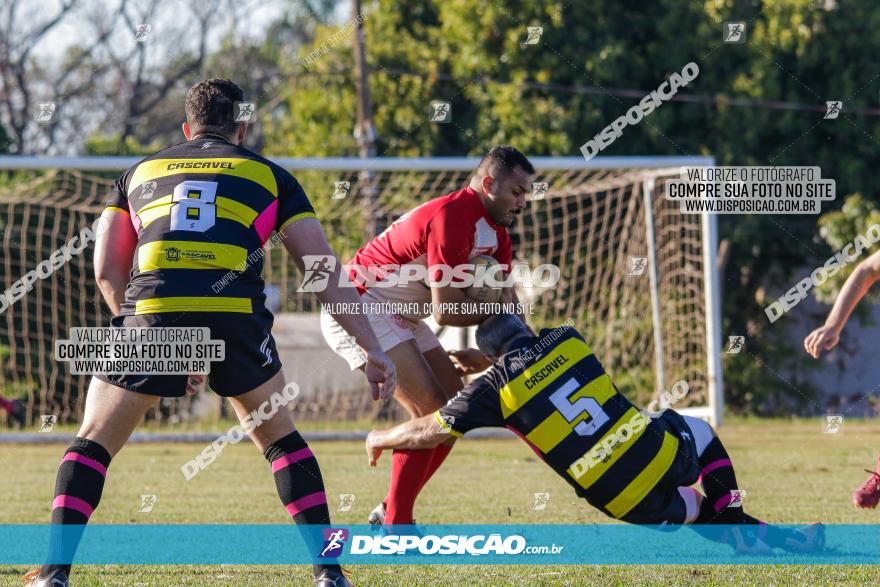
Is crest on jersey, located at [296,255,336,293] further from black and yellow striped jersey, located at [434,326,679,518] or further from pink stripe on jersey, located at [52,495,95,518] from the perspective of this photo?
pink stripe on jersey, located at [52,495,95,518]

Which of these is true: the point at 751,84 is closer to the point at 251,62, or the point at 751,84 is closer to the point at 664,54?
the point at 664,54

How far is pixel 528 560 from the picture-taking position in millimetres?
5027

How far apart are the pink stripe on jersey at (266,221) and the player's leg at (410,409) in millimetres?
1462

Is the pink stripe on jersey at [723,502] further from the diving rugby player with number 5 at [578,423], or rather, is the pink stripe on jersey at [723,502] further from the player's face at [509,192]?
the player's face at [509,192]

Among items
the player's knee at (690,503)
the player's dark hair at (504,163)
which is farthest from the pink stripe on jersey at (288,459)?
the player's dark hair at (504,163)

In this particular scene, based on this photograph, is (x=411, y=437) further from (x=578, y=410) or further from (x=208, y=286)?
(x=208, y=286)

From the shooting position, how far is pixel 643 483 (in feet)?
15.0

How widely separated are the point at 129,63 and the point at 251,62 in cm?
554

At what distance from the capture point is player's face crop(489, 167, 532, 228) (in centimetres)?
551

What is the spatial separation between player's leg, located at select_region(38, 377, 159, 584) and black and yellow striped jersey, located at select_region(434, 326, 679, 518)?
128 cm

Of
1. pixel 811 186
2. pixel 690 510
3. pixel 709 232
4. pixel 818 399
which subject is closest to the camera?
pixel 690 510

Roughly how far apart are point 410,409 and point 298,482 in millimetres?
1567

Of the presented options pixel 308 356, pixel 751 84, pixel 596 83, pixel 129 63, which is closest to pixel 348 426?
pixel 308 356

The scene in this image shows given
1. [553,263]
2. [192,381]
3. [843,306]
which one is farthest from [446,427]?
[553,263]
